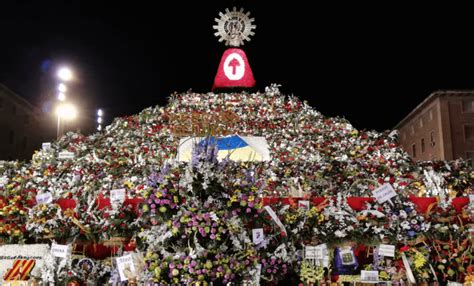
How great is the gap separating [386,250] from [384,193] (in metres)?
0.86

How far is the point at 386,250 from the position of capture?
6.80 meters

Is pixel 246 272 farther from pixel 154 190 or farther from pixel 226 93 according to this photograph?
pixel 226 93

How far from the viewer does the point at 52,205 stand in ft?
23.8

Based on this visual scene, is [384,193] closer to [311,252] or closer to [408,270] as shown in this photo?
[408,270]

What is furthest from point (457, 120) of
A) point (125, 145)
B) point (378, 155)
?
point (125, 145)

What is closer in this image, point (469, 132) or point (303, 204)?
point (303, 204)

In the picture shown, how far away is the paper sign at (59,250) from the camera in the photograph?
22.0 ft

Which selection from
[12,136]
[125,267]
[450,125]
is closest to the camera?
[125,267]

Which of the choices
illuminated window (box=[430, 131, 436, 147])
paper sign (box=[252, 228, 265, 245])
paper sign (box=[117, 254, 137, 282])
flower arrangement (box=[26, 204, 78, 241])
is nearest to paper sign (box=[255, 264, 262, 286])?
paper sign (box=[252, 228, 265, 245])

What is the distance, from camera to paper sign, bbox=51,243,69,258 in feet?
22.0

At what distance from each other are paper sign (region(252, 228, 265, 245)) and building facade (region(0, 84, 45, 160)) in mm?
39928

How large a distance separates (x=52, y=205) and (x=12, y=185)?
1.31 m

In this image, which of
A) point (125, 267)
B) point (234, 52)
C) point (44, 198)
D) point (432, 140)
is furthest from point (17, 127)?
point (125, 267)

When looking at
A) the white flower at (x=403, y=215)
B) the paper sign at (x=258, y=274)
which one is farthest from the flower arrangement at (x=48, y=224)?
the white flower at (x=403, y=215)
